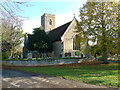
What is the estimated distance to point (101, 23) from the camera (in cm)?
1891

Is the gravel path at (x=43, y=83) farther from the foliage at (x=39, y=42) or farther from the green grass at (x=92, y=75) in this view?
the foliage at (x=39, y=42)

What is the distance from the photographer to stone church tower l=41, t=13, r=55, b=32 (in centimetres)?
4675

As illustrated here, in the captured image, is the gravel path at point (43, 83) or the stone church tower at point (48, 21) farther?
the stone church tower at point (48, 21)

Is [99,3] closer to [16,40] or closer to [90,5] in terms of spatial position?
[90,5]

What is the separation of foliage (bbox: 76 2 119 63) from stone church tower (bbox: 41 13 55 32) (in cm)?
2781

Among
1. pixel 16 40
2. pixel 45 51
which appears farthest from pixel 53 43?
pixel 16 40

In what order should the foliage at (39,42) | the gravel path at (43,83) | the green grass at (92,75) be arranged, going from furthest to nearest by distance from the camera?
the foliage at (39,42)
the green grass at (92,75)
the gravel path at (43,83)

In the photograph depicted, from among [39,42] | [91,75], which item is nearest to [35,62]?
[39,42]

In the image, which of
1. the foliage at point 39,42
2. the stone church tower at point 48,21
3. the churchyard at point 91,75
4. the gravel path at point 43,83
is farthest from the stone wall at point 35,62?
Answer: the stone church tower at point 48,21

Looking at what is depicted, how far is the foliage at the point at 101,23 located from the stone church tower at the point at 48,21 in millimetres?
27809

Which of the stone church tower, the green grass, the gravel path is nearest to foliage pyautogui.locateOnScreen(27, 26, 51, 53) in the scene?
the green grass

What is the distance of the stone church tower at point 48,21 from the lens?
46.8 metres

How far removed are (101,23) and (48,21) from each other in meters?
31.5

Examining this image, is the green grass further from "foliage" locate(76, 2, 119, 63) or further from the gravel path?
"foliage" locate(76, 2, 119, 63)
